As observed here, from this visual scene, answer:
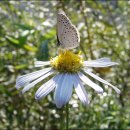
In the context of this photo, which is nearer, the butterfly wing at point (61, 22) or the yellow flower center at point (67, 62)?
the butterfly wing at point (61, 22)

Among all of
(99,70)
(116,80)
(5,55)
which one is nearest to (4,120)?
(5,55)

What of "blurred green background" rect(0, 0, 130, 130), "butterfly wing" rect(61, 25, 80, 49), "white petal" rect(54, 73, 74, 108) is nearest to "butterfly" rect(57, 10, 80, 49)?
"butterfly wing" rect(61, 25, 80, 49)

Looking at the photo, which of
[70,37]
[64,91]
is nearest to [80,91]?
[64,91]

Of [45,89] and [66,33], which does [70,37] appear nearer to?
Result: [66,33]

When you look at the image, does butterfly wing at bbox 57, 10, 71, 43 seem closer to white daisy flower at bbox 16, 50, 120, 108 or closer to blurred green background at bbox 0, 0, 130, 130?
white daisy flower at bbox 16, 50, 120, 108

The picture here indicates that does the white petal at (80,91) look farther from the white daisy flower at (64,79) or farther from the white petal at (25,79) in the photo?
the white petal at (25,79)

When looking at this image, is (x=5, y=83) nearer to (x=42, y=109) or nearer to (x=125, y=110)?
(x=42, y=109)

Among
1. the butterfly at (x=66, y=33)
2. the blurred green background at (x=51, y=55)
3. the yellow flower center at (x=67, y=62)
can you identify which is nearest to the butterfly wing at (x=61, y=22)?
the butterfly at (x=66, y=33)
